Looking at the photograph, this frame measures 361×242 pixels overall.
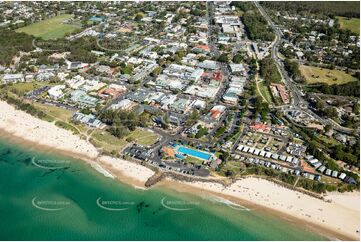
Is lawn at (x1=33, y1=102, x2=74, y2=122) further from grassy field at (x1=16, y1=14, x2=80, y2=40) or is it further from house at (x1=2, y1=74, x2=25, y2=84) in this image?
grassy field at (x1=16, y1=14, x2=80, y2=40)

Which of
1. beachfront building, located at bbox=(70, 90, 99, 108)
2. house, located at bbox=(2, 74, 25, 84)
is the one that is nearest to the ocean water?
beachfront building, located at bbox=(70, 90, 99, 108)

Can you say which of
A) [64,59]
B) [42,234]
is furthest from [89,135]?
[64,59]

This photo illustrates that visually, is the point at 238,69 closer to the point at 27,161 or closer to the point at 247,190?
the point at 247,190

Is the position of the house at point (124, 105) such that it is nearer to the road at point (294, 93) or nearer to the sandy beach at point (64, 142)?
the sandy beach at point (64, 142)

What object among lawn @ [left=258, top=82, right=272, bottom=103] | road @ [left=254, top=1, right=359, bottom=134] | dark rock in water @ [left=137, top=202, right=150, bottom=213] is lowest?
road @ [left=254, top=1, right=359, bottom=134]

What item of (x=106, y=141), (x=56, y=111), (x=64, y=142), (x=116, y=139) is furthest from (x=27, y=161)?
(x=56, y=111)

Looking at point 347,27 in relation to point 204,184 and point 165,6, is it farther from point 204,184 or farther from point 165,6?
point 204,184

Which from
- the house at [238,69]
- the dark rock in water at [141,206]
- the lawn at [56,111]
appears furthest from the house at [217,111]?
the lawn at [56,111]
